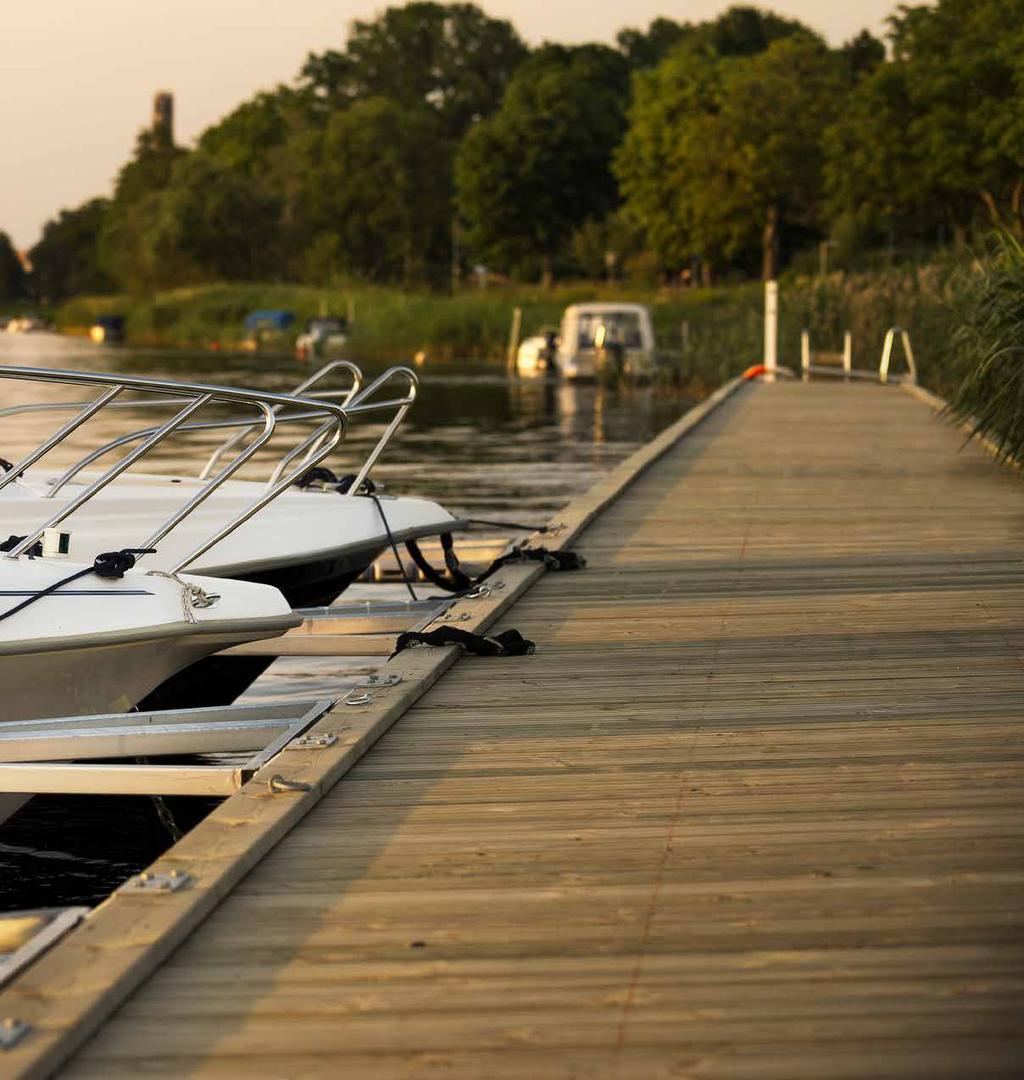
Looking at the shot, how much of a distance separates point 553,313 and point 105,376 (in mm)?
45020

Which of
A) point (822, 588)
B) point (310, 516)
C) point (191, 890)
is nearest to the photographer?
point (191, 890)

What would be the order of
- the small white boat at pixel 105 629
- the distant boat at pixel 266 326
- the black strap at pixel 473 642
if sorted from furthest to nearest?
the distant boat at pixel 266 326, the black strap at pixel 473 642, the small white boat at pixel 105 629

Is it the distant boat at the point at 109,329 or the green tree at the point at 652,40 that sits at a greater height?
the green tree at the point at 652,40

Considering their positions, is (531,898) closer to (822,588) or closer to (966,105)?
(822,588)

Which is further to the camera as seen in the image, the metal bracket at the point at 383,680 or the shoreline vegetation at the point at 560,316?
the shoreline vegetation at the point at 560,316

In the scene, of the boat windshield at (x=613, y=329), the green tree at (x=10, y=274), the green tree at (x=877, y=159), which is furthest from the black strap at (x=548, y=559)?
the green tree at (x=10, y=274)

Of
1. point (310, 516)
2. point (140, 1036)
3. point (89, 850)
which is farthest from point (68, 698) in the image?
point (140, 1036)

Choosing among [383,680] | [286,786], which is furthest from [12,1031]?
[383,680]

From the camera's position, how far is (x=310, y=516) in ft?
26.8

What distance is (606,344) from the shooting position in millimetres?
36469

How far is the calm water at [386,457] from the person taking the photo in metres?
6.34

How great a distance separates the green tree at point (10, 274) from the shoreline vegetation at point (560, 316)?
Result: 58.9 meters

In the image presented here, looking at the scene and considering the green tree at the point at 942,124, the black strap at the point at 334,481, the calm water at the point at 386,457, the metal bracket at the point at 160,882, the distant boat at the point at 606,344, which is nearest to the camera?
the metal bracket at the point at 160,882

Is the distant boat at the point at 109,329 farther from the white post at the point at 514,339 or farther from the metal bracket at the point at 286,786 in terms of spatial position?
the metal bracket at the point at 286,786
